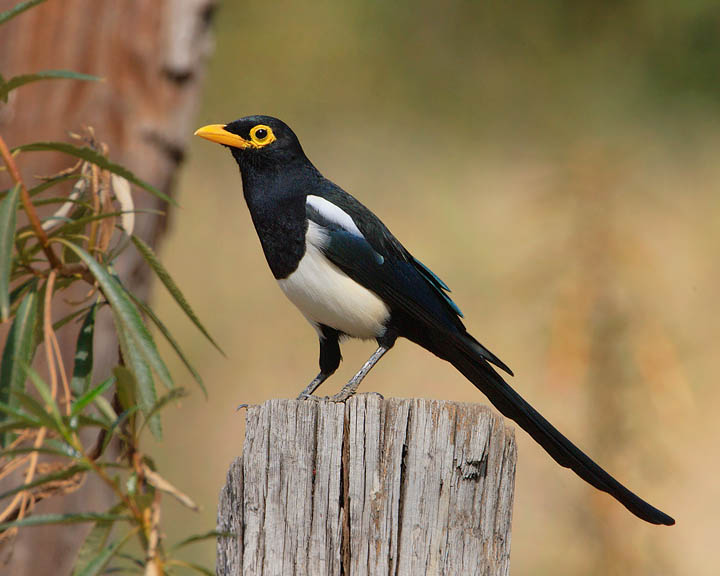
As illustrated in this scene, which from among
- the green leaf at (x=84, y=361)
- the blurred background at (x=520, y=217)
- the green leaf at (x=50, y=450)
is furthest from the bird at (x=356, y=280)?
the blurred background at (x=520, y=217)

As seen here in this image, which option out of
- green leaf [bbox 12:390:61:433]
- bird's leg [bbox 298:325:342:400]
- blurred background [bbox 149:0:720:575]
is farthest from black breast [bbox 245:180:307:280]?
blurred background [bbox 149:0:720:575]

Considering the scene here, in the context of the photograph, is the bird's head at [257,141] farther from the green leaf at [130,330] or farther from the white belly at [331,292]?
the green leaf at [130,330]

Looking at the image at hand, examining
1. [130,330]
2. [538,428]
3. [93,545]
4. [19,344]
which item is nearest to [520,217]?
[538,428]

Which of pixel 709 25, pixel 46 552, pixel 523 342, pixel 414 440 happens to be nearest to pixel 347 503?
pixel 414 440

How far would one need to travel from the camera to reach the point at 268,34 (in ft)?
24.9

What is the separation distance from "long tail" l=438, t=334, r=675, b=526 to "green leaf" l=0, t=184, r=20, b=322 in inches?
52.5

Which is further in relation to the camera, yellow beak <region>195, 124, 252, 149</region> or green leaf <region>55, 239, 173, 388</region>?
yellow beak <region>195, 124, 252, 149</region>

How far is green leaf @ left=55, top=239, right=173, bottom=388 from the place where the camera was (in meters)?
1.75

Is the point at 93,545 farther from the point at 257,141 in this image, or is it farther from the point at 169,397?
the point at 257,141

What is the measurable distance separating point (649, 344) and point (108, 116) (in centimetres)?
243

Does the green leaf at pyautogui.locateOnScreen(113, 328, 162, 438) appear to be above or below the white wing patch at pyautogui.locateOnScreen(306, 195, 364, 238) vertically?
below

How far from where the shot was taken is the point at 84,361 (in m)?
1.99

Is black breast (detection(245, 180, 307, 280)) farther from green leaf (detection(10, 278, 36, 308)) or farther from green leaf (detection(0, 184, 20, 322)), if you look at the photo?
green leaf (detection(0, 184, 20, 322))

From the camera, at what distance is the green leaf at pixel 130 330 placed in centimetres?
175
